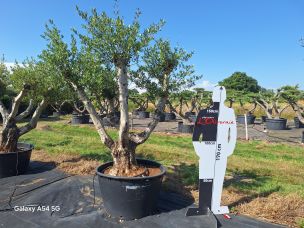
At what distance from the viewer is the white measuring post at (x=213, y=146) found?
4.78 metres

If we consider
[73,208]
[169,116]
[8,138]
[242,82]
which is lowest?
[73,208]

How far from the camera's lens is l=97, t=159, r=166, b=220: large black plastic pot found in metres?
4.78

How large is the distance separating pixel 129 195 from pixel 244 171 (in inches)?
169

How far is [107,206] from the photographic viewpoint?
16.4 ft

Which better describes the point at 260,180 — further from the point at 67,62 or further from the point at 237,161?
the point at 67,62

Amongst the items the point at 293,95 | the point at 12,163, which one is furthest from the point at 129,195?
the point at 293,95

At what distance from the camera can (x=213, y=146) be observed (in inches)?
191

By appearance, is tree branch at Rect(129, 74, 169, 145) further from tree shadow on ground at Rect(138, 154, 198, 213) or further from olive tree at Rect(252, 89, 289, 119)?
olive tree at Rect(252, 89, 289, 119)

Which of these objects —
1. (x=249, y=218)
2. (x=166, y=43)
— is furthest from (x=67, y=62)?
(x=249, y=218)

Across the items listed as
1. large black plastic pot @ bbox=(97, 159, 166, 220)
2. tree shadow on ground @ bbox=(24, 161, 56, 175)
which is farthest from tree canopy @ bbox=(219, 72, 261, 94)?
large black plastic pot @ bbox=(97, 159, 166, 220)

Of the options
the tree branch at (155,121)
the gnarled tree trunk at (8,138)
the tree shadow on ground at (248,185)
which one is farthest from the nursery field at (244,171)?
the tree branch at (155,121)

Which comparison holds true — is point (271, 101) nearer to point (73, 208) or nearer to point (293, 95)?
point (293, 95)

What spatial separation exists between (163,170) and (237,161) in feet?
15.0

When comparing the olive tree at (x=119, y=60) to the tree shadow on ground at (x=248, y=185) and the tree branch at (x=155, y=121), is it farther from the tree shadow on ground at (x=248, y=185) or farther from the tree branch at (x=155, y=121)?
the tree shadow on ground at (x=248, y=185)
